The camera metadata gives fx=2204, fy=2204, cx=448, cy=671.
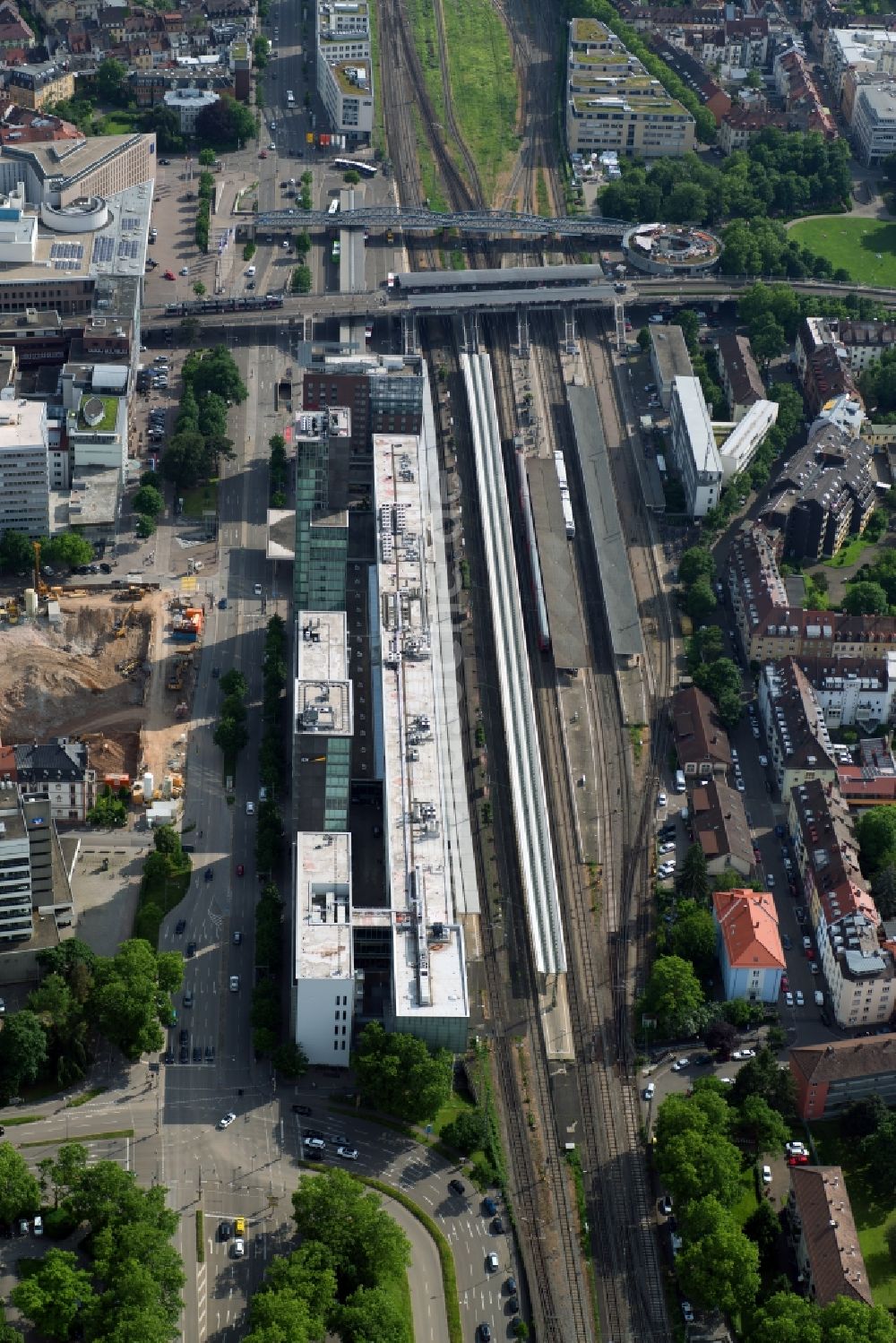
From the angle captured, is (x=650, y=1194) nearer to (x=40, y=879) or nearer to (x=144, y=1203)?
(x=144, y=1203)

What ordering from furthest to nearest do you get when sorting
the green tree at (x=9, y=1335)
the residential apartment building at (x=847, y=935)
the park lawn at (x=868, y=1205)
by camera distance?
the residential apartment building at (x=847, y=935), the park lawn at (x=868, y=1205), the green tree at (x=9, y=1335)

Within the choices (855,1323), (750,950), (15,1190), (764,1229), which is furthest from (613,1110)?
(15,1190)

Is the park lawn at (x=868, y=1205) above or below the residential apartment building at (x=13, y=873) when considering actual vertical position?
below

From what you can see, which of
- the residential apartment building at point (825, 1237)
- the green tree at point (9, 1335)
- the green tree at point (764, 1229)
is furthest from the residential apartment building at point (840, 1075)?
the green tree at point (9, 1335)

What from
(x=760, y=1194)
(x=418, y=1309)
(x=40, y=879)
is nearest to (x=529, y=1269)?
(x=418, y=1309)

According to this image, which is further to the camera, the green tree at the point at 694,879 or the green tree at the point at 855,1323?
the green tree at the point at 694,879

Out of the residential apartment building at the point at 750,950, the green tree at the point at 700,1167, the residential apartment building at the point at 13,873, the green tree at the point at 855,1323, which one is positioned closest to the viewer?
the green tree at the point at 855,1323

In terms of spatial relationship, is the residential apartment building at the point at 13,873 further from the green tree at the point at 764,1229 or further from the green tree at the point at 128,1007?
the green tree at the point at 764,1229
